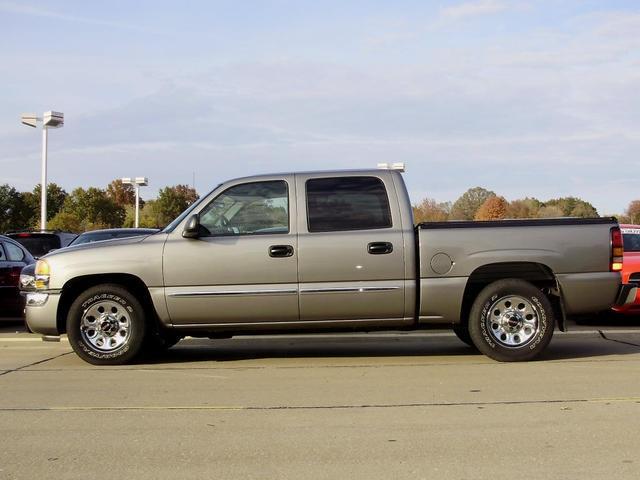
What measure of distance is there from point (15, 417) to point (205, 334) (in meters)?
2.65

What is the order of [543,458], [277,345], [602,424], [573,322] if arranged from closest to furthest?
[543,458] < [602,424] < [277,345] < [573,322]

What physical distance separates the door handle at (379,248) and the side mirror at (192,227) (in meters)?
1.77

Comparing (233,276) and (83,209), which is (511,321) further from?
(83,209)

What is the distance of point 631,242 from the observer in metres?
12.2

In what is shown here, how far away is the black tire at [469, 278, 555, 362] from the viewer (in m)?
8.06

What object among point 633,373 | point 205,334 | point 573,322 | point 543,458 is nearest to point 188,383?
point 205,334

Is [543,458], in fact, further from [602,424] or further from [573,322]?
[573,322]

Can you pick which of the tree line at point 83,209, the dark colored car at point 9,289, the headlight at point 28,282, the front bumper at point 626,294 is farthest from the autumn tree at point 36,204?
the front bumper at point 626,294

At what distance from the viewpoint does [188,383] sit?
292 inches

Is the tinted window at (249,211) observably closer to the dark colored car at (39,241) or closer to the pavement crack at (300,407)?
the pavement crack at (300,407)

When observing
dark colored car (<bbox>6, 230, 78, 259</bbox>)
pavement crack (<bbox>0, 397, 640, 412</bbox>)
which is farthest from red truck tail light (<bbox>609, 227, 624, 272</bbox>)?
dark colored car (<bbox>6, 230, 78, 259</bbox>)

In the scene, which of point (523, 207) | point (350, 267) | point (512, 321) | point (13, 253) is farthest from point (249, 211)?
point (523, 207)

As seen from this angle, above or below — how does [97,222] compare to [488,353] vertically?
above

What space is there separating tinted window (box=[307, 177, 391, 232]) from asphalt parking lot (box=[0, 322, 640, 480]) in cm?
151
